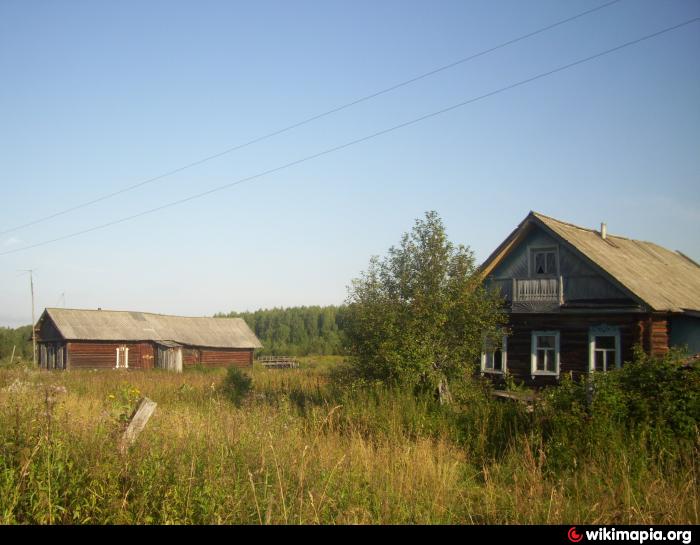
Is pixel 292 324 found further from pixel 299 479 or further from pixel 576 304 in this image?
pixel 299 479

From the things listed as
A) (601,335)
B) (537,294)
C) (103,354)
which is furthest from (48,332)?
(601,335)

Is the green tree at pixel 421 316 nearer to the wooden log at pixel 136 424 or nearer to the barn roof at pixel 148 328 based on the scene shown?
the wooden log at pixel 136 424

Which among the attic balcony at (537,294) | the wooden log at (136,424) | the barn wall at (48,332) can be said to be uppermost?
the attic balcony at (537,294)

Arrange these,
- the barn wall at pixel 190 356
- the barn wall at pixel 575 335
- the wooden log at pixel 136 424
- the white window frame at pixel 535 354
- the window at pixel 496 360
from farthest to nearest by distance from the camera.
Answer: the barn wall at pixel 190 356, the window at pixel 496 360, the white window frame at pixel 535 354, the barn wall at pixel 575 335, the wooden log at pixel 136 424

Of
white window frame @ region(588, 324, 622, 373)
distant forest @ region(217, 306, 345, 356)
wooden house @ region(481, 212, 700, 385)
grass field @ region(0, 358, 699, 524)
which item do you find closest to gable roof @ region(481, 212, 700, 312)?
wooden house @ region(481, 212, 700, 385)

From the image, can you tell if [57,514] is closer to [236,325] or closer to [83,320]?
[83,320]

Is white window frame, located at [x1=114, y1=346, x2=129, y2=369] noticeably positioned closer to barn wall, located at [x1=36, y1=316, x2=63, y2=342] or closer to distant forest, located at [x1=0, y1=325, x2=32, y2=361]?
barn wall, located at [x1=36, y1=316, x2=63, y2=342]

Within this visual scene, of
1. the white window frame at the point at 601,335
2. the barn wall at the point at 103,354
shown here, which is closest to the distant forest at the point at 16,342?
the barn wall at the point at 103,354

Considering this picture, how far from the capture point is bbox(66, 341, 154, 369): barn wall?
4244cm

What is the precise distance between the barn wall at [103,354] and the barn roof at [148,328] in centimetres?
83

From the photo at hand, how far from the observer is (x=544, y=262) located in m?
21.8

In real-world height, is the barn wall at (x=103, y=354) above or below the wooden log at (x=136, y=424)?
below

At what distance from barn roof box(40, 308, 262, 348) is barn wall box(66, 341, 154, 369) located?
2.74ft

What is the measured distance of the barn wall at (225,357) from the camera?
49.5 meters
